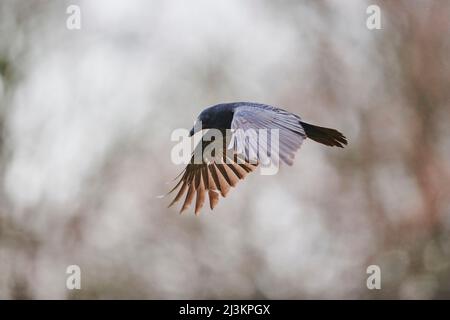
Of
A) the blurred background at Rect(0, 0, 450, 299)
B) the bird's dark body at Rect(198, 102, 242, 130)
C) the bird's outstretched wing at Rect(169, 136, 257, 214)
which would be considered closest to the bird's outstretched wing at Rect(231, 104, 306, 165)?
the bird's dark body at Rect(198, 102, 242, 130)

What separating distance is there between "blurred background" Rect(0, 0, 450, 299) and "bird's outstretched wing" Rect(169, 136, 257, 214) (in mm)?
5408

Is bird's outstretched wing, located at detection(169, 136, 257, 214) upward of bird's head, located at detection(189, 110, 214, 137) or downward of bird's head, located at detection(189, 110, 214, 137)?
downward

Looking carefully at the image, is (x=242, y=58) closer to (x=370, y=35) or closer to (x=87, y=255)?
(x=370, y=35)

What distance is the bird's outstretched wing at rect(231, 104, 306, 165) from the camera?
25.7 feet

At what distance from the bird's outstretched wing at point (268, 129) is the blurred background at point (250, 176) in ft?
21.8

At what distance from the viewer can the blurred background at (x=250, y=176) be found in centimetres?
1556

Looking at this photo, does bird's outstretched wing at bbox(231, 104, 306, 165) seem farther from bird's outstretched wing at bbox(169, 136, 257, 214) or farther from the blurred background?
the blurred background

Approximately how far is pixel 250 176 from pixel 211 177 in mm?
5950

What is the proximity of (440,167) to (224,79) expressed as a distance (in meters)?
4.10

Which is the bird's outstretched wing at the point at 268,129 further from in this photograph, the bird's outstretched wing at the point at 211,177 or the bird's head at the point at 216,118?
the bird's outstretched wing at the point at 211,177

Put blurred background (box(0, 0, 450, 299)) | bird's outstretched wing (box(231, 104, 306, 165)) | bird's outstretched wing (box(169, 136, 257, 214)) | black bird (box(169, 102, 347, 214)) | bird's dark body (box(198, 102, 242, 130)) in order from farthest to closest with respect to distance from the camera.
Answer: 1. blurred background (box(0, 0, 450, 299))
2. bird's outstretched wing (box(169, 136, 257, 214))
3. bird's dark body (box(198, 102, 242, 130))
4. black bird (box(169, 102, 347, 214))
5. bird's outstretched wing (box(231, 104, 306, 165))

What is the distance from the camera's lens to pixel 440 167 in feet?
55.3

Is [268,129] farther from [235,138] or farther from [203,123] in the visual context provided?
[203,123]

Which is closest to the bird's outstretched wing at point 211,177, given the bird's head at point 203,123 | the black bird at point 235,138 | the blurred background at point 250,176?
the black bird at point 235,138
